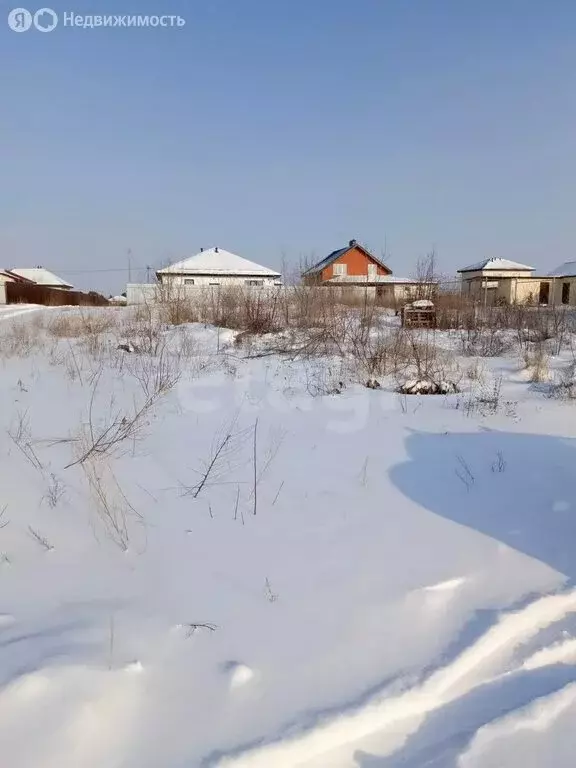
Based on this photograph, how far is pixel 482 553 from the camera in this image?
2238mm

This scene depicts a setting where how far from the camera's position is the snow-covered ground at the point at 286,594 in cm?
133

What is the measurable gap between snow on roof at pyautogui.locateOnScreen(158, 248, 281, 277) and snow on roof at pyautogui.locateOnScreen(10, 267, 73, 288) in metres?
29.4

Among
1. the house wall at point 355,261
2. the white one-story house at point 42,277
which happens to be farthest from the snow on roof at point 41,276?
the house wall at point 355,261

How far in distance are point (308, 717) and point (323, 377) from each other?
4.63m

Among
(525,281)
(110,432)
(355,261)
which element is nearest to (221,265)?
(355,261)

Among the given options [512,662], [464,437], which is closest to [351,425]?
[464,437]

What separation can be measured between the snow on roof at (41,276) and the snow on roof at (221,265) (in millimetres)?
29359

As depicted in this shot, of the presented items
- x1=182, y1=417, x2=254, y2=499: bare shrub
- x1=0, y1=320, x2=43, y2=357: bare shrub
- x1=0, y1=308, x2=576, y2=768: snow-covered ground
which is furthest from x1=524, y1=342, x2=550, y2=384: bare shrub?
x1=0, y1=320, x2=43, y2=357: bare shrub

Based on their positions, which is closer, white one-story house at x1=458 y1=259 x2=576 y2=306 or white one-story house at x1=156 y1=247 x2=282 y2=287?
white one-story house at x1=458 y1=259 x2=576 y2=306

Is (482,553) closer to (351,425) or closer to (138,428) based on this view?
(351,425)

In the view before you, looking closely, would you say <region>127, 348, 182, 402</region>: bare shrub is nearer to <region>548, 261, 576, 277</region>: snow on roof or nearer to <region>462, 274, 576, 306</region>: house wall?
<region>462, 274, 576, 306</region>: house wall

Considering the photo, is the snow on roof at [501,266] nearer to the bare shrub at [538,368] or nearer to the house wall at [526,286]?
the house wall at [526,286]

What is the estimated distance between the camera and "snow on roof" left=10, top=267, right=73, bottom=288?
168ft

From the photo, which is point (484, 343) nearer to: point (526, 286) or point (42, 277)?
point (526, 286)
